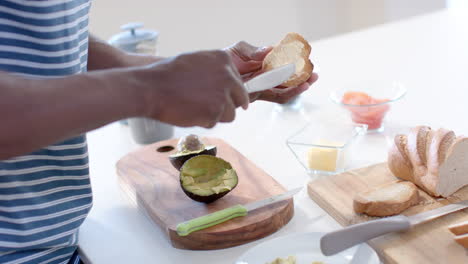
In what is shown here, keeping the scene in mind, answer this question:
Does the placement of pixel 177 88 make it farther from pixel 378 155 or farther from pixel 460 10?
pixel 460 10

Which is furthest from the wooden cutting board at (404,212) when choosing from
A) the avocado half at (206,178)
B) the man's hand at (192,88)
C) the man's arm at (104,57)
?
the man's arm at (104,57)

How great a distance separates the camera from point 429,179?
1198mm

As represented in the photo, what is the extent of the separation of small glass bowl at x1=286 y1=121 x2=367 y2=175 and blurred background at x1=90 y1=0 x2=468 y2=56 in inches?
82.1

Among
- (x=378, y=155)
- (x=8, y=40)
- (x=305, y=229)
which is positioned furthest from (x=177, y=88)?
(x=378, y=155)

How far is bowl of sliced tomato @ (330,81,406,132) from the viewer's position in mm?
1525

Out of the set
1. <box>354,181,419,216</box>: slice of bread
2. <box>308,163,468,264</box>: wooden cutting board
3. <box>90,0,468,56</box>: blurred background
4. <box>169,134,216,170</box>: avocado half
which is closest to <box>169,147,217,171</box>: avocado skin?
<box>169,134,216,170</box>: avocado half

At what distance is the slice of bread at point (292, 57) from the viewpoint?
4.28 feet

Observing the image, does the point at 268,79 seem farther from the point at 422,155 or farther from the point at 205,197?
the point at 422,155

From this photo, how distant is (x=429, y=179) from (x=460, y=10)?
1.45 metres

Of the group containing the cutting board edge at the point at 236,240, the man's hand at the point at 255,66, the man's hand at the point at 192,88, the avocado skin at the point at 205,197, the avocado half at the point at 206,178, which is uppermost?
the man's hand at the point at 192,88

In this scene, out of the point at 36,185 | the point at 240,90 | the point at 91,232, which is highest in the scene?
the point at 240,90

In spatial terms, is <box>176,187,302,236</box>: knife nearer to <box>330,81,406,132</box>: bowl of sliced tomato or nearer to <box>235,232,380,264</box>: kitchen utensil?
<box>235,232,380,264</box>: kitchen utensil

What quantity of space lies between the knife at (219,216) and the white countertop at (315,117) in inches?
2.2

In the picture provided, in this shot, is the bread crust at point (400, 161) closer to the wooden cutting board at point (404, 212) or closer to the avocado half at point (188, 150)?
the wooden cutting board at point (404, 212)
